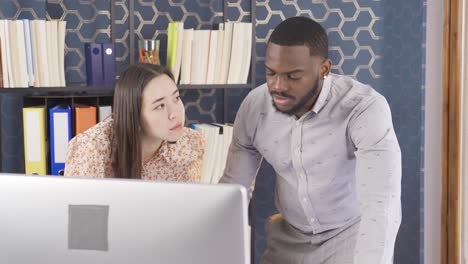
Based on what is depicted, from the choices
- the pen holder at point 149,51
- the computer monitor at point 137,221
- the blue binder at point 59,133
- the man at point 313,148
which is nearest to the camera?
the computer monitor at point 137,221

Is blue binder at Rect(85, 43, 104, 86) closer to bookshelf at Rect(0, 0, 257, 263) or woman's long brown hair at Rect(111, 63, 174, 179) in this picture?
bookshelf at Rect(0, 0, 257, 263)

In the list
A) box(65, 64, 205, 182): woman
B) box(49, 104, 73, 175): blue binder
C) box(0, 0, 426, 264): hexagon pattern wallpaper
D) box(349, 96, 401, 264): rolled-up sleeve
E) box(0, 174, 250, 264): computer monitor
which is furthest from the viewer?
box(0, 0, 426, 264): hexagon pattern wallpaper

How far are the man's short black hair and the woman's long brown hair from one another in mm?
473

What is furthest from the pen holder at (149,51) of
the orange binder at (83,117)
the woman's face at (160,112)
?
the woman's face at (160,112)

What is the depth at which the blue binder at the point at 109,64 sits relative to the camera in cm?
313

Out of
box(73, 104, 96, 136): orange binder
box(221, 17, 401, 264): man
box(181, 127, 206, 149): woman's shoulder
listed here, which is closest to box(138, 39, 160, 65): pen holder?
box(73, 104, 96, 136): orange binder

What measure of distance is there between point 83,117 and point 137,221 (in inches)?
80.1

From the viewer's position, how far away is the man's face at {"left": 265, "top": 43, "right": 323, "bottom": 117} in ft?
6.29

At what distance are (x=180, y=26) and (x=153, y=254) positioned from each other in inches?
85.8

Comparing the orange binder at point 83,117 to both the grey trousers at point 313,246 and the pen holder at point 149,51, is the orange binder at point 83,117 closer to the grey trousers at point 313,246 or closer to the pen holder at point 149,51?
the pen holder at point 149,51

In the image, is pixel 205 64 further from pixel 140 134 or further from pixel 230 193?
pixel 230 193

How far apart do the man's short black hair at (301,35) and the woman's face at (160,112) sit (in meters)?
0.42

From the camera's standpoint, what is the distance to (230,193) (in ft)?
3.62

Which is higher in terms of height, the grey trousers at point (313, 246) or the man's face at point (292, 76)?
the man's face at point (292, 76)
